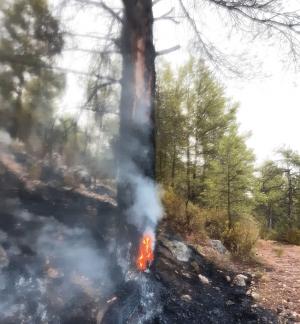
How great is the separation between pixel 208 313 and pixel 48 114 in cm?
473

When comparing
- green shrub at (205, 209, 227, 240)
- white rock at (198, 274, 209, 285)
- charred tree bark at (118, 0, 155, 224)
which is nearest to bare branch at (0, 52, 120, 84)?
charred tree bark at (118, 0, 155, 224)

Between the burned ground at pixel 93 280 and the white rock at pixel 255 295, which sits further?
the white rock at pixel 255 295

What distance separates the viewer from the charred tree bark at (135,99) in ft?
14.5

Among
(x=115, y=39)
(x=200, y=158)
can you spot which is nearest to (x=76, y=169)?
(x=115, y=39)

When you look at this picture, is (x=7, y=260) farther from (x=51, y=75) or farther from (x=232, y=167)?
(x=232, y=167)

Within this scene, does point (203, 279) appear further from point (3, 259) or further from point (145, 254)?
point (3, 259)

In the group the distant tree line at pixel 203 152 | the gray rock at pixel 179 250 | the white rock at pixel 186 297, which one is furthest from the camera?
the distant tree line at pixel 203 152

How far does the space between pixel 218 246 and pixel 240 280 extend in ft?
5.52

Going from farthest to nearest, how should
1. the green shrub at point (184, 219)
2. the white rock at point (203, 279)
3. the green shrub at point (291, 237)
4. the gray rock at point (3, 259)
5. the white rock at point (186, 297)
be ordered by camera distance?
the green shrub at point (291, 237) → the green shrub at point (184, 219) → the white rock at point (203, 279) → the gray rock at point (3, 259) → the white rock at point (186, 297)

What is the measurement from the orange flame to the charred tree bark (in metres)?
0.50

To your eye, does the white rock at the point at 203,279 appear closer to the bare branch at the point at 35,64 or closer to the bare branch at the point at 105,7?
the bare branch at the point at 35,64

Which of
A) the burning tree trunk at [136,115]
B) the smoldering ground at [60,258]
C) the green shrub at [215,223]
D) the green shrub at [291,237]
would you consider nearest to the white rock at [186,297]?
the smoldering ground at [60,258]

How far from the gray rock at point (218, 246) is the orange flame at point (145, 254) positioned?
2837 millimetres

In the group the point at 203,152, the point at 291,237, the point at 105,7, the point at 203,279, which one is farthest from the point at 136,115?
the point at 291,237
